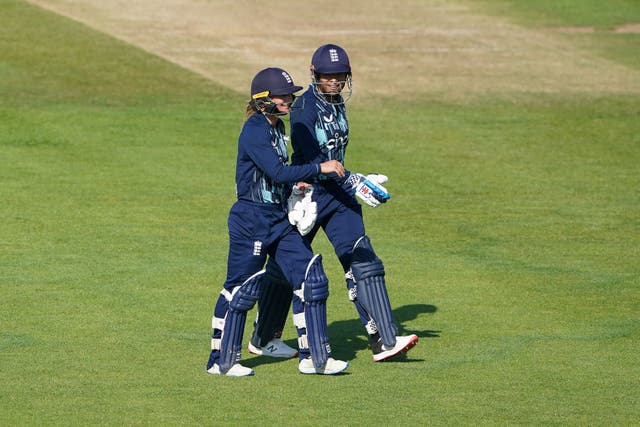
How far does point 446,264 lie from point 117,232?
3.95m

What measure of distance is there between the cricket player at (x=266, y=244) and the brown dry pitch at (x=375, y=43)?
12.2 m

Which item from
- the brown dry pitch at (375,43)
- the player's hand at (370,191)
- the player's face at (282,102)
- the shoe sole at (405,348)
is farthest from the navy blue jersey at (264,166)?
the brown dry pitch at (375,43)

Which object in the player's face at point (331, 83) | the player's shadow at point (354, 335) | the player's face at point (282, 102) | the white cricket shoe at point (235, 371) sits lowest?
the player's shadow at point (354, 335)

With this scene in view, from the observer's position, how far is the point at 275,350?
1099cm

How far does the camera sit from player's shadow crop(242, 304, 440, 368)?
1087 cm

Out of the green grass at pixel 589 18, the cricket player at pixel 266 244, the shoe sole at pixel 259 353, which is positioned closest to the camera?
the cricket player at pixel 266 244

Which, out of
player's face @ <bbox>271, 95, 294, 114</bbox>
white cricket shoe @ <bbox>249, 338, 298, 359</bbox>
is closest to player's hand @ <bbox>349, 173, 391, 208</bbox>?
player's face @ <bbox>271, 95, 294, 114</bbox>

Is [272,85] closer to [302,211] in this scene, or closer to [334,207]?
[302,211]

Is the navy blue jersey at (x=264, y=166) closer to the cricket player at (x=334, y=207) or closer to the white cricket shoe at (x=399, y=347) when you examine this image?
the cricket player at (x=334, y=207)

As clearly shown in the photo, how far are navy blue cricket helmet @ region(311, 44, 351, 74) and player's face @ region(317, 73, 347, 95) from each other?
5 centimetres

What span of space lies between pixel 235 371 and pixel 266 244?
3.47ft

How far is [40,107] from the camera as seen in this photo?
2058 centimetres

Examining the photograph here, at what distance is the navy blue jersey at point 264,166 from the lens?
10.1 metres

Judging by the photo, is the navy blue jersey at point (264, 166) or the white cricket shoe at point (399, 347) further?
the white cricket shoe at point (399, 347)
